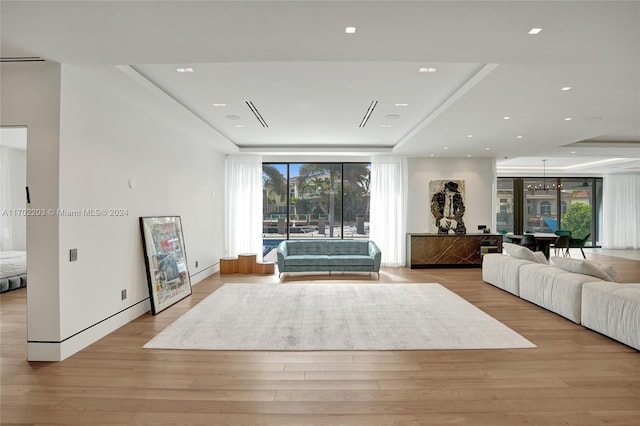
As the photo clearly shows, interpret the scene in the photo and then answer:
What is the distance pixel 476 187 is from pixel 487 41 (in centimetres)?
684

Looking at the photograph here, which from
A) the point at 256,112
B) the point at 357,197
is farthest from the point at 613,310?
the point at 357,197

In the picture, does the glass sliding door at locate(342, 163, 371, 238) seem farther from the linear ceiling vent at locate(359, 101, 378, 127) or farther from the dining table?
the dining table

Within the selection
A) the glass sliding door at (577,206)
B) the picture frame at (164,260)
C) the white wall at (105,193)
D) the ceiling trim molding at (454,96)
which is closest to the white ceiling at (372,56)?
the ceiling trim molding at (454,96)

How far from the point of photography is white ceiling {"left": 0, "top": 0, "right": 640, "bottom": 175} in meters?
2.36

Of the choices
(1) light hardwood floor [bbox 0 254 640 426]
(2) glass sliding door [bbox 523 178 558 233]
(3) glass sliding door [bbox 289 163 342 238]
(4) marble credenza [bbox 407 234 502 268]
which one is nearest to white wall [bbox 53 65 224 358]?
(1) light hardwood floor [bbox 0 254 640 426]

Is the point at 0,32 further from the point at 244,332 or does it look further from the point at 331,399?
the point at 331,399

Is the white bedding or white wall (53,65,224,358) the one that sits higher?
white wall (53,65,224,358)

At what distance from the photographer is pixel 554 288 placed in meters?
4.64

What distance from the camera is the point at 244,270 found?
7816mm

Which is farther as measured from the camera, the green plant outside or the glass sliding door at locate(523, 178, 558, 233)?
the green plant outside

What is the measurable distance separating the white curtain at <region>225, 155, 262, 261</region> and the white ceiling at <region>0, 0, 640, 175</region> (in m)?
2.70

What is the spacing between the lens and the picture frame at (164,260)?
4.71 m

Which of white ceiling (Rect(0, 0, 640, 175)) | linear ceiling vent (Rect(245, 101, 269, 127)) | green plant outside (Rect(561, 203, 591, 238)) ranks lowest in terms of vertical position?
green plant outside (Rect(561, 203, 591, 238))

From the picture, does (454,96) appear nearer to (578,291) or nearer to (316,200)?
(578,291)
